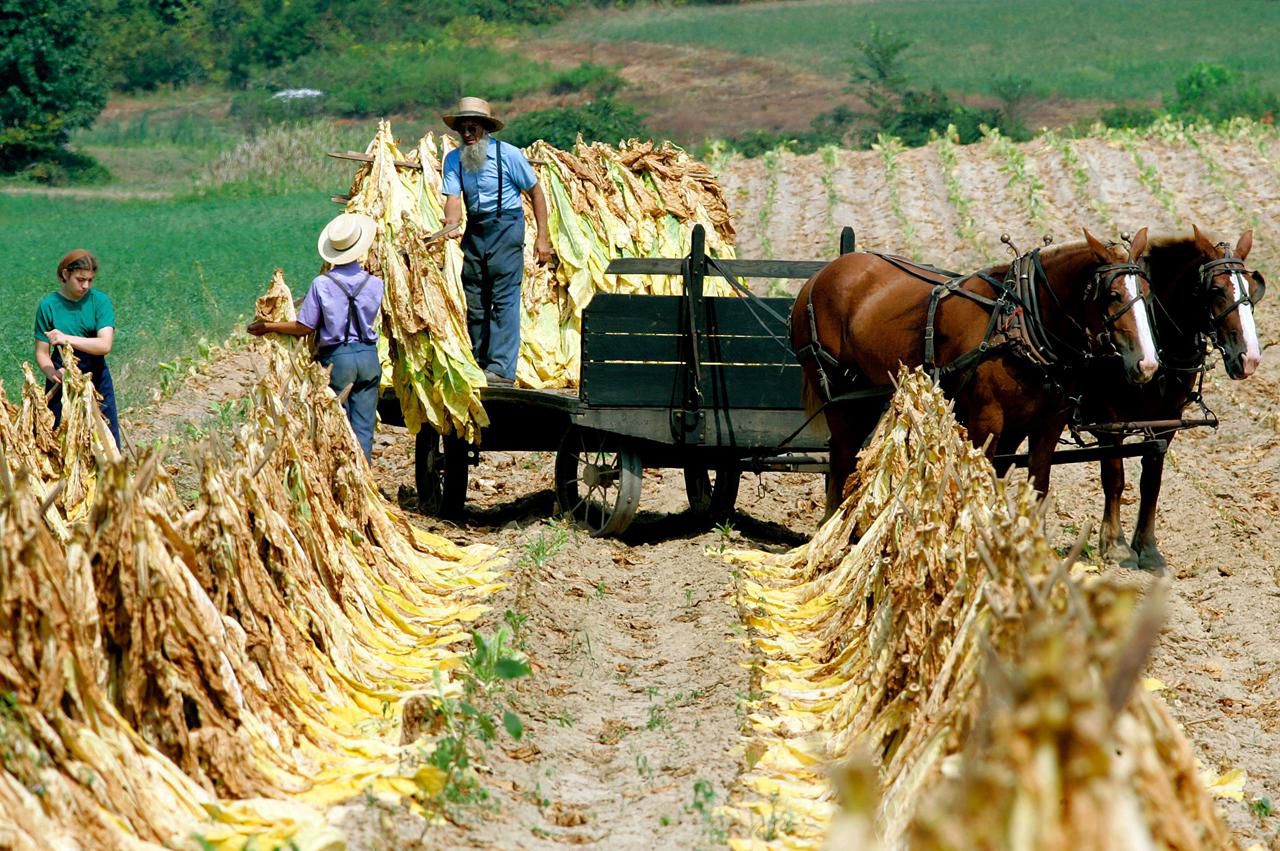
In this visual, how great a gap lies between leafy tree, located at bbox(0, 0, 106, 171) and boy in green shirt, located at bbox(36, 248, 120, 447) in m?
44.7

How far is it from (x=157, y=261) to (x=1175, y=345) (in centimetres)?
2027

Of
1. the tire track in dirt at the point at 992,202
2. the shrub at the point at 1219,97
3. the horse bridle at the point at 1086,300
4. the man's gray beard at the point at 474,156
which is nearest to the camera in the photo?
the horse bridle at the point at 1086,300

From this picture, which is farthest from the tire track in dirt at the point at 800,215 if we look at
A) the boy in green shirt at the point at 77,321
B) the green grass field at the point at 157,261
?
the boy in green shirt at the point at 77,321

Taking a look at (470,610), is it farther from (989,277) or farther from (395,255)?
(989,277)

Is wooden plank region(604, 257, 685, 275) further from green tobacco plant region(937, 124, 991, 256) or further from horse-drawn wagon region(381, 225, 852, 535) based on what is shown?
green tobacco plant region(937, 124, 991, 256)

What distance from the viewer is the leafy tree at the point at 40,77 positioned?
52562 mm

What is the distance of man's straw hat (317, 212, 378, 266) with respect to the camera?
9305 mm

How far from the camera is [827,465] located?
9.98 metres

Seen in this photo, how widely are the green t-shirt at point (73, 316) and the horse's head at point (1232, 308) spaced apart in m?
5.99

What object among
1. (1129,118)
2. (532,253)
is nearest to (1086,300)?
(532,253)

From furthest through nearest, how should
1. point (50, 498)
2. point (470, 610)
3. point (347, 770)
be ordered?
point (470, 610)
point (347, 770)
point (50, 498)

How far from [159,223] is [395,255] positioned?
26811mm

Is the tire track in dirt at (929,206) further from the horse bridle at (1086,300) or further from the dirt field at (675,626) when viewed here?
the horse bridle at (1086,300)

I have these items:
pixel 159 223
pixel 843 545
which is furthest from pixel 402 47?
pixel 843 545
